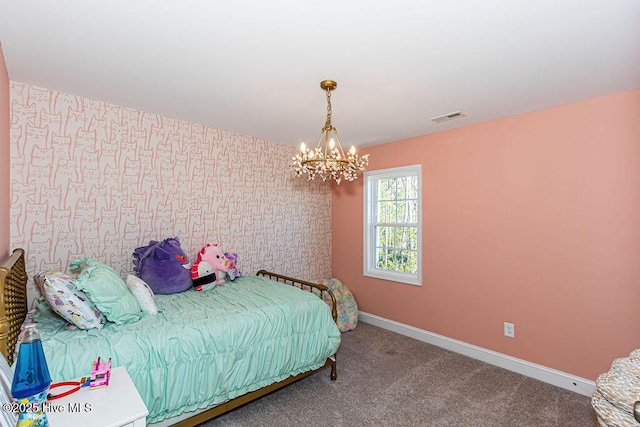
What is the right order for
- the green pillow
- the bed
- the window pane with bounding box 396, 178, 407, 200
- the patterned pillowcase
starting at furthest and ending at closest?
the window pane with bounding box 396, 178, 407, 200, the green pillow, the patterned pillowcase, the bed

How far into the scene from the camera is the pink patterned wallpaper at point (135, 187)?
2.45m

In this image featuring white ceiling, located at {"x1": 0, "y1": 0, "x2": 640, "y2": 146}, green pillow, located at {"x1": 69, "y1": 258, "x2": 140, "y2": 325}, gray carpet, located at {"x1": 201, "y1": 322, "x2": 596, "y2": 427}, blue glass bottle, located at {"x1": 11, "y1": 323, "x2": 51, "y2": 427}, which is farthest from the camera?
gray carpet, located at {"x1": 201, "y1": 322, "x2": 596, "y2": 427}

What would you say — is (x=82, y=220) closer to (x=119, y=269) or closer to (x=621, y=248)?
(x=119, y=269)

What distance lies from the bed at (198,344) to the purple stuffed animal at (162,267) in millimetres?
112

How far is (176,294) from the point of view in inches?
110

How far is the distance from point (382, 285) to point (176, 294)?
97.2 inches

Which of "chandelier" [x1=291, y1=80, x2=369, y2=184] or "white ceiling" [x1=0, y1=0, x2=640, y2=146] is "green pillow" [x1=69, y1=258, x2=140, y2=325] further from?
"chandelier" [x1=291, y1=80, x2=369, y2=184]

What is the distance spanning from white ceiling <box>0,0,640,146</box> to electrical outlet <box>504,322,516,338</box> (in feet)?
6.49

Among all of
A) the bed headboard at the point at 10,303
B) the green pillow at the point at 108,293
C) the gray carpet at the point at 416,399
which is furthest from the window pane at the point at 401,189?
the bed headboard at the point at 10,303

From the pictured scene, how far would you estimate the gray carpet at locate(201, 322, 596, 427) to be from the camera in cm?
225

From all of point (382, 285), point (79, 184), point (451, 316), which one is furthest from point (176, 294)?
point (451, 316)

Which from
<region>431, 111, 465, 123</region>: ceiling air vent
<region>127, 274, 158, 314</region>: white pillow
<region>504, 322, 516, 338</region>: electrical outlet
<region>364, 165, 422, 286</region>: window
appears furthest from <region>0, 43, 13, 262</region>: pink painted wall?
<region>504, 322, 516, 338</region>: electrical outlet

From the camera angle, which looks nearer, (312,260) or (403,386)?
(403,386)

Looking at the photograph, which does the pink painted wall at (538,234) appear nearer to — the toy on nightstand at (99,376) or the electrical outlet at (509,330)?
the electrical outlet at (509,330)
